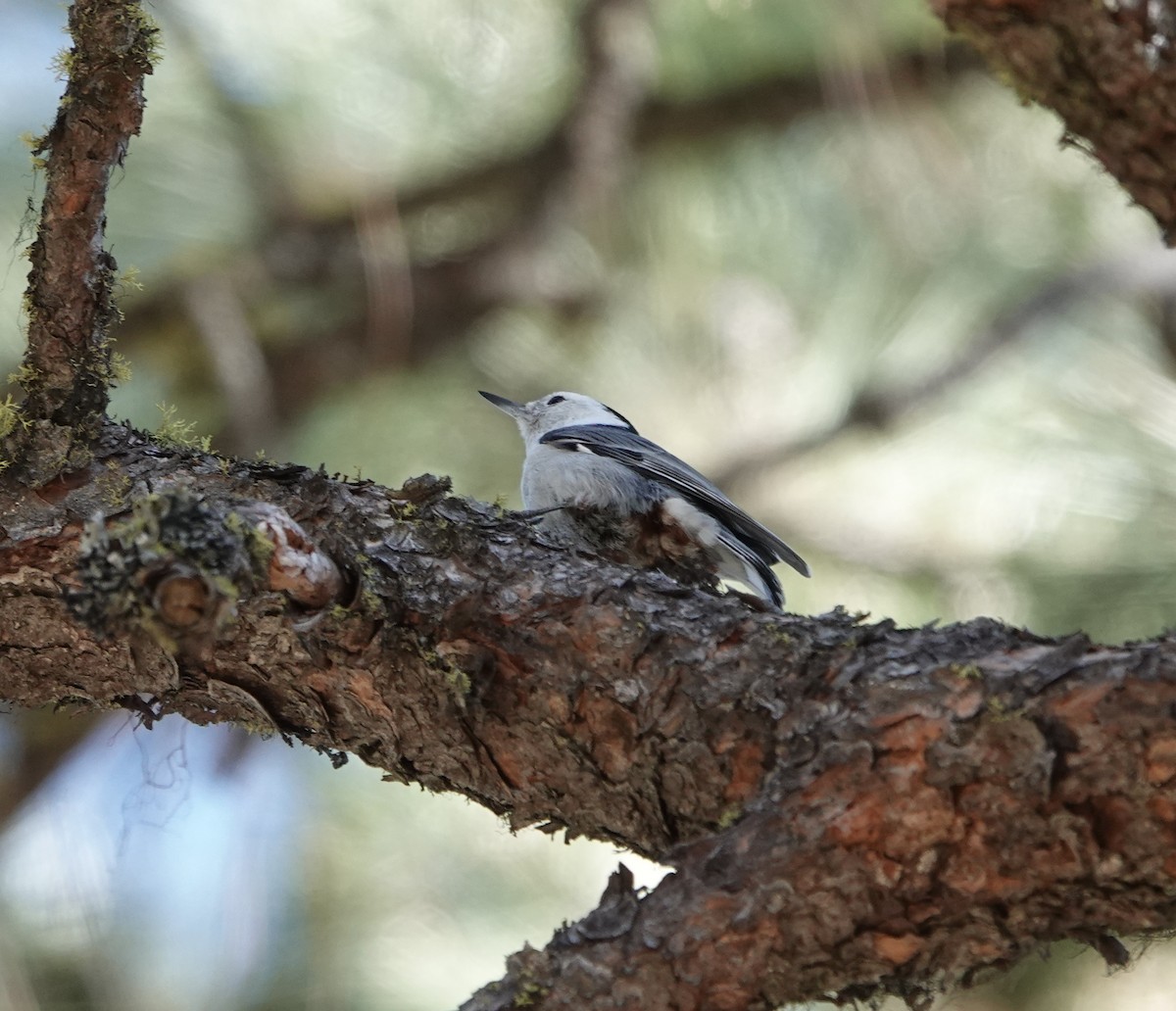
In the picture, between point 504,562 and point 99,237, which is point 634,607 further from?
point 99,237

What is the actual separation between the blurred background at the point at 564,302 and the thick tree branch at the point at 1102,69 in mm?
1715

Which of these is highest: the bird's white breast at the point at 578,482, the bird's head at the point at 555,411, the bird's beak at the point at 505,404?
the bird's beak at the point at 505,404

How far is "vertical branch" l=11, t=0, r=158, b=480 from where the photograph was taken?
1658 millimetres

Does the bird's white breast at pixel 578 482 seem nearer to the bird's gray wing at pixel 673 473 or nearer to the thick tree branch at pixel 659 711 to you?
the bird's gray wing at pixel 673 473

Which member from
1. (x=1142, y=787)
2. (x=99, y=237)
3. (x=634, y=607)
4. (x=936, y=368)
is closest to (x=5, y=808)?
(x=99, y=237)

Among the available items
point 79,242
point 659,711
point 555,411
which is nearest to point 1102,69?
point 659,711

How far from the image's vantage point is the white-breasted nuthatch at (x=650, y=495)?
9.07 ft

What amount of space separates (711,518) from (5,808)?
1969 millimetres

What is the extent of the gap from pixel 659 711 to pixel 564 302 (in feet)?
6.58

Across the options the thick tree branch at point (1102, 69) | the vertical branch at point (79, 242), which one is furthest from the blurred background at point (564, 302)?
the thick tree branch at point (1102, 69)

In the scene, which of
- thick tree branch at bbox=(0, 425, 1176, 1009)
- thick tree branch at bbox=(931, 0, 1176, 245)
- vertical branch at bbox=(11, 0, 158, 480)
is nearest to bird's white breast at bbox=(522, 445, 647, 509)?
thick tree branch at bbox=(0, 425, 1176, 1009)

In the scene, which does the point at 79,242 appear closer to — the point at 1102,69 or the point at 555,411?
the point at 1102,69

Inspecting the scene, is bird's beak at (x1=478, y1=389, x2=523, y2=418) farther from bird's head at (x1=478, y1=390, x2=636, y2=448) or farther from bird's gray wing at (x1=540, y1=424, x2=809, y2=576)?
bird's gray wing at (x1=540, y1=424, x2=809, y2=576)

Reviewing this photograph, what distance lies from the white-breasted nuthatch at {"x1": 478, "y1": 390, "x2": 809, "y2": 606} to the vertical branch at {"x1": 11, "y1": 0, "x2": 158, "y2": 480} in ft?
3.48
